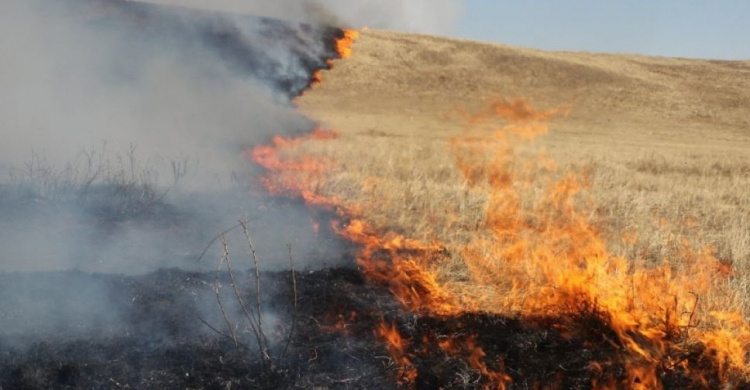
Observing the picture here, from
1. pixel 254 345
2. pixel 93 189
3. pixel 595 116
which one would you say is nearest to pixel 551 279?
pixel 254 345

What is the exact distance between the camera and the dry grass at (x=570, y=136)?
834 centimetres

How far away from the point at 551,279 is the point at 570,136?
875 inches

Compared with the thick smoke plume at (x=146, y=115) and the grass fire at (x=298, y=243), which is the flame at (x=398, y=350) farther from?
the thick smoke plume at (x=146, y=115)

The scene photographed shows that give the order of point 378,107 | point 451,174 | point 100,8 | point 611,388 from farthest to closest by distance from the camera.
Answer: point 378,107, point 451,174, point 100,8, point 611,388

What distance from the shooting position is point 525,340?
465cm

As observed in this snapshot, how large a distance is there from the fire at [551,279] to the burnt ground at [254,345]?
0.40ft

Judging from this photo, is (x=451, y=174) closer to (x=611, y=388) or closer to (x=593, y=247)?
(x=593, y=247)

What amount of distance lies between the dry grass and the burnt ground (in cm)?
146

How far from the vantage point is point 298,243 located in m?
7.12

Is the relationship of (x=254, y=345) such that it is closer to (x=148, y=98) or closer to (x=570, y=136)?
(x=148, y=98)

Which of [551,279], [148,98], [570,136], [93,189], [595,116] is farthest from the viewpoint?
[595,116]

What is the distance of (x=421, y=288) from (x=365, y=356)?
149 centimetres

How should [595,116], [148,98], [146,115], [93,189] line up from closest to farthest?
[93,189] → [148,98] → [146,115] → [595,116]

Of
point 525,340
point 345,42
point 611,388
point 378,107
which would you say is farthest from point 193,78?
point 378,107
